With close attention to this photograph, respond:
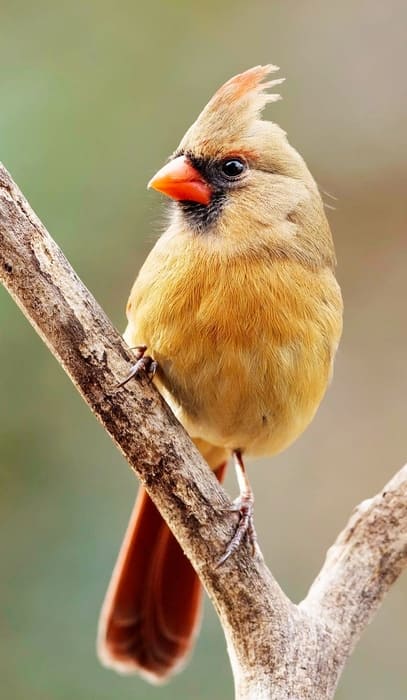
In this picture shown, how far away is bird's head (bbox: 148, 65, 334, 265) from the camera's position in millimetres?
2230

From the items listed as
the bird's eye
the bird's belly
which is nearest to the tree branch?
the bird's belly

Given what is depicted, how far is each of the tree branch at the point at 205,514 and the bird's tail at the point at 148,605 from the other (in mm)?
562

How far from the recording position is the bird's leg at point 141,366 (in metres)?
1.97

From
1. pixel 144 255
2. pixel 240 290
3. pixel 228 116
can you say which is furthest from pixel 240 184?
pixel 144 255

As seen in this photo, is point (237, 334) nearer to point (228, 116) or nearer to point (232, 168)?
point (232, 168)

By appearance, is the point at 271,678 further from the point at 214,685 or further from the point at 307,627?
the point at 214,685

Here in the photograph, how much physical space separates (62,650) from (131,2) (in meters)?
2.33

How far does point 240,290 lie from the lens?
214 centimetres

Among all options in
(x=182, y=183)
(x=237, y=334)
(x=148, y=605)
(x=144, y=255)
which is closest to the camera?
(x=237, y=334)

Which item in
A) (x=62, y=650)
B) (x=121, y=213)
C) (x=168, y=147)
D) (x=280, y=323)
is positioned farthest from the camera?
(x=168, y=147)

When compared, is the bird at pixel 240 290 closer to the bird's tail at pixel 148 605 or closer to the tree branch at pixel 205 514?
the tree branch at pixel 205 514

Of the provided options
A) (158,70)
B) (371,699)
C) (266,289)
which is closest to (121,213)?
(158,70)

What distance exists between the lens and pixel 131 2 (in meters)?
3.59

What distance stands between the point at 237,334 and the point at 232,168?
17.4 inches
